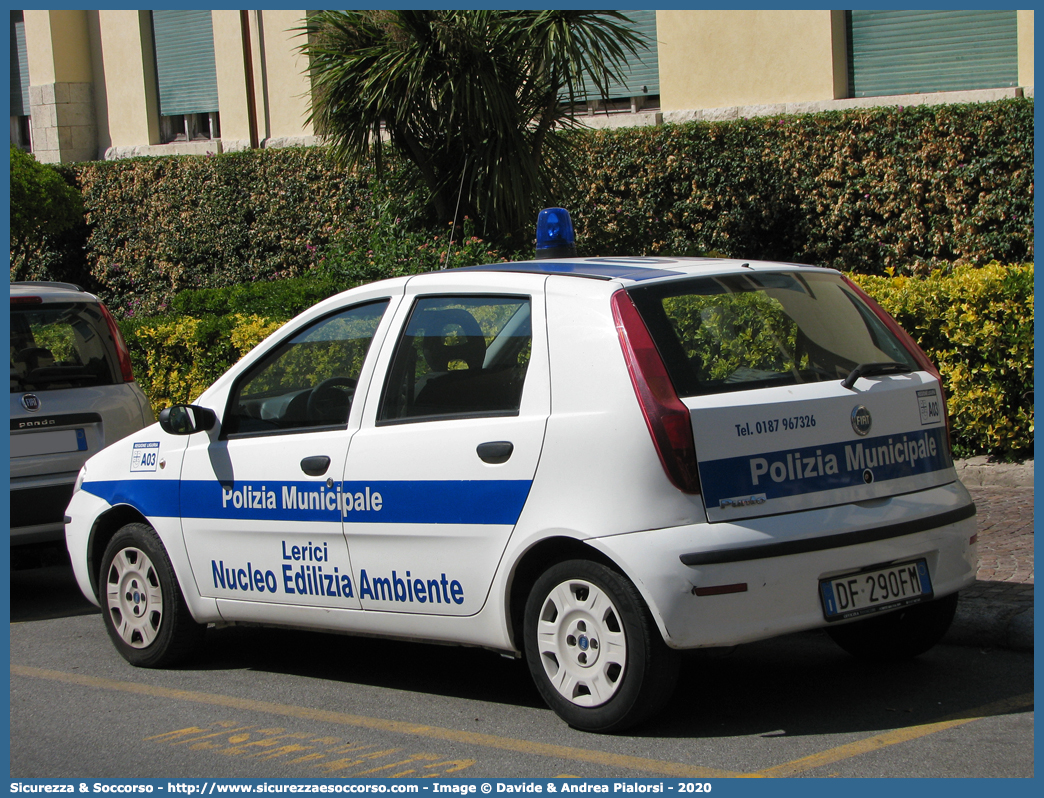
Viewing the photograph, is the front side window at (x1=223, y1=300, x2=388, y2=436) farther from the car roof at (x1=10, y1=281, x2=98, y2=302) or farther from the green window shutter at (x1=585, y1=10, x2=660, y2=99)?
the green window shutter at (x1=585, y1=10, x2=660, y2=99)

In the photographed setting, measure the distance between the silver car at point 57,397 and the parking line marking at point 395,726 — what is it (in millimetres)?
1432

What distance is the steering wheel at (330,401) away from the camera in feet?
16.5

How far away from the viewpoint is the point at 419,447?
4.64 m

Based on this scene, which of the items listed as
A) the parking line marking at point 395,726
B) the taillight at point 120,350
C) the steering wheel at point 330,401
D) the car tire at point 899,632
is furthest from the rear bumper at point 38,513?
the car tire at point 899,632

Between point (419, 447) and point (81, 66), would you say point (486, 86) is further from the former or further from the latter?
point (81, 66)

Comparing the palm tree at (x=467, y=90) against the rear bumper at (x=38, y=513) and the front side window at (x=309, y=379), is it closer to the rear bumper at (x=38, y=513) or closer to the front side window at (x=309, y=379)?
the rear bumper at (x=38, y=513)

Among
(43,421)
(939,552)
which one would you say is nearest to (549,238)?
(939,552)

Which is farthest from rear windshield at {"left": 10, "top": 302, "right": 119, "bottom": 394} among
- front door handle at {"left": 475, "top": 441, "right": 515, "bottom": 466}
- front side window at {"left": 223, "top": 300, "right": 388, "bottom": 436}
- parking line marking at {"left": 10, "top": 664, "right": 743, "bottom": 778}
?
front door handle at {"left": 475, "top": 441, "right": 515, "bottom": 466}

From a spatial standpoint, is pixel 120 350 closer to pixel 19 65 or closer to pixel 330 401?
pixel 330 401

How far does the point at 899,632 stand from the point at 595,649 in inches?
60.0

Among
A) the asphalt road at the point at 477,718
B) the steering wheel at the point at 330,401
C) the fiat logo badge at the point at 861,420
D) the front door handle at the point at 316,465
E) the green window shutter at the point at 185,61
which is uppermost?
the green window shutter at the point at 185,61

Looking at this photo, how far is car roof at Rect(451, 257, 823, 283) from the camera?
4.55 metres

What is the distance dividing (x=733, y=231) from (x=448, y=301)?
8754 mm

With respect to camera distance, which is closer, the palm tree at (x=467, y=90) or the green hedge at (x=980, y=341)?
the green hedge at (x=980, y=341)
